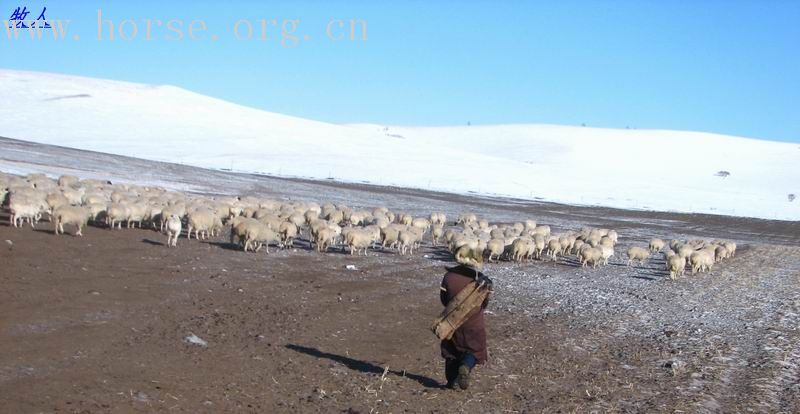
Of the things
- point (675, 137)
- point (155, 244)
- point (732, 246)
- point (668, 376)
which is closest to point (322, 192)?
point (732, 246)

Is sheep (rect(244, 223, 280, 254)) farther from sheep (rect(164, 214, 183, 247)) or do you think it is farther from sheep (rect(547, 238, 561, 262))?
sheep (rect(547, 238, 561, 262))

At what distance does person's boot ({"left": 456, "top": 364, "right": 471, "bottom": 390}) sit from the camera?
860 centimetres

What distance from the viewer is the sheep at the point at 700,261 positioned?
2123cm

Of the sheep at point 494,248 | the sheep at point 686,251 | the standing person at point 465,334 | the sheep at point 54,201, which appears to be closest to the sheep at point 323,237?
the sheep at point 494,248

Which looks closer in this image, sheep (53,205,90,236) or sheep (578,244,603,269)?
sheep (53,205,90,236)

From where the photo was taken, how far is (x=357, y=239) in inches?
768

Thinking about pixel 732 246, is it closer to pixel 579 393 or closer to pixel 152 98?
pixel 579 393

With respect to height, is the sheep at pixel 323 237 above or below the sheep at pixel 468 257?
below

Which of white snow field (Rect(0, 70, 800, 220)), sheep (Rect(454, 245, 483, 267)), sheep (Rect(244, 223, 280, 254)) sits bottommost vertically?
sheep (Rect(244, 223, 280, 254))

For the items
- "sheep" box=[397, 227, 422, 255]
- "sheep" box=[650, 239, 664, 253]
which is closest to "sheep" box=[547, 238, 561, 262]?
"sheep" box=[397, 227, 422, 255]

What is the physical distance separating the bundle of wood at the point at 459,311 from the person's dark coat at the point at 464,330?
95 millimetres

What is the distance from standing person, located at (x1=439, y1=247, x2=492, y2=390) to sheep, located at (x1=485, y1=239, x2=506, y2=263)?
11777mm

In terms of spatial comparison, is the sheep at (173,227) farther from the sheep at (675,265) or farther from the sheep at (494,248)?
the sheep at (675,265)

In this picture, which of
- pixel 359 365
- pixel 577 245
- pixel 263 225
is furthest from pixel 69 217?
pixel 577 245
